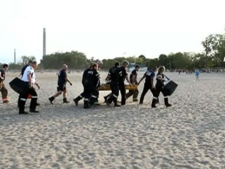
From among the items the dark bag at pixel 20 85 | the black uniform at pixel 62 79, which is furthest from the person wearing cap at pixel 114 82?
the dark bag at pixel 20 85

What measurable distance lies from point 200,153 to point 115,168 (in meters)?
1.76

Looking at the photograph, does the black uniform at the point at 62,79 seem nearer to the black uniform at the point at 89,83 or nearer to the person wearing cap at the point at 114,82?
the black uniform at the point at 89,83

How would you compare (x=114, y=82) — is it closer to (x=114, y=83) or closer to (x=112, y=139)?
(x=114, y=83)

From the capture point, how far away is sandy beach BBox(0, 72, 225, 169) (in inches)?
245

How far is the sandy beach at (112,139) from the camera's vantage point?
6.22 metres

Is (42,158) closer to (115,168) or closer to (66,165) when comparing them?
(66,165)

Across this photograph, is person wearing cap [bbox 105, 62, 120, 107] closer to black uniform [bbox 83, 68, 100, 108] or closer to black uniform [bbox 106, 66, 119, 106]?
black uniform [bbox 106, 66, 119, 106]

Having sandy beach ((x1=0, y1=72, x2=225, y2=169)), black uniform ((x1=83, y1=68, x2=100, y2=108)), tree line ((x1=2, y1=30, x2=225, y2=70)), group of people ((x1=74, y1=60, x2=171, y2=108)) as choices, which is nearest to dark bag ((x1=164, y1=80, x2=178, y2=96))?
group of people ((x1=74, y1=60, x2=171, y2=108))

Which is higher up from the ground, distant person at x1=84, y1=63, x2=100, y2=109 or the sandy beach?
distant person at x1=84, y1=63, x2=100, y2=109

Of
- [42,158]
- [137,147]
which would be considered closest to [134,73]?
[137,147]

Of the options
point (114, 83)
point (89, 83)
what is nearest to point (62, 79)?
point (89, 83)

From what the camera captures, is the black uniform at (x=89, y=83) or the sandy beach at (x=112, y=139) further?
the black uniform at (x=89, y=83)

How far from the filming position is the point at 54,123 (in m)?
10.3

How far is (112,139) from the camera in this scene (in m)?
8.09
